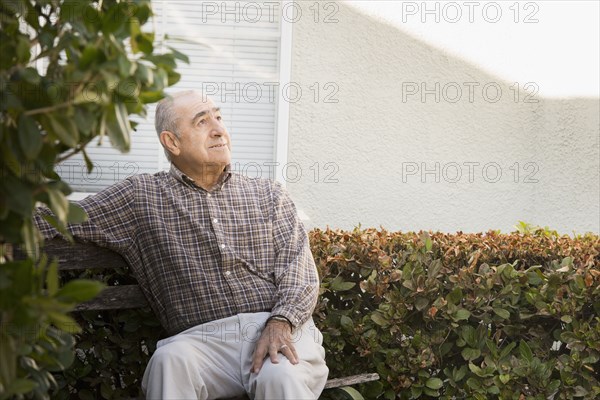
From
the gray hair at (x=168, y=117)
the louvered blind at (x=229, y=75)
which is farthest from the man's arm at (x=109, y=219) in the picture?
the louvered blind at (x=229, y=75)

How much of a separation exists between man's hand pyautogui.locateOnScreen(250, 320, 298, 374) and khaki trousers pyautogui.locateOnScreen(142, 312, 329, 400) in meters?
0.02

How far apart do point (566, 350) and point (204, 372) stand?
1.76m

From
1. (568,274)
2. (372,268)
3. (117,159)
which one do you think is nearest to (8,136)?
(372,268)

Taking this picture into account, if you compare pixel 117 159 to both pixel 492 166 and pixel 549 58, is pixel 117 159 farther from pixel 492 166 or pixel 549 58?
pixel 549 58

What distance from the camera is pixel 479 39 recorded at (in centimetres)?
599

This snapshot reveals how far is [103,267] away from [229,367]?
67cm

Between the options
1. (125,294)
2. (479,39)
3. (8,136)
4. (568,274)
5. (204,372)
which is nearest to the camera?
(8,136)

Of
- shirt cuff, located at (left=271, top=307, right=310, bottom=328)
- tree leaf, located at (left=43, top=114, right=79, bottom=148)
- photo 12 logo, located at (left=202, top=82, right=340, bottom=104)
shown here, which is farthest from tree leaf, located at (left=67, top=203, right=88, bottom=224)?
photo 12 logo, located at (left=202, top=82, right=340, bottom=104)

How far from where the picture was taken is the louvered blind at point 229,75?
18.0 feet

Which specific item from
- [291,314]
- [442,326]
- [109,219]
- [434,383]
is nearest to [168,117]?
[109,219]

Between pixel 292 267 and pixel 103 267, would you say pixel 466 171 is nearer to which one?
pixel 292 267

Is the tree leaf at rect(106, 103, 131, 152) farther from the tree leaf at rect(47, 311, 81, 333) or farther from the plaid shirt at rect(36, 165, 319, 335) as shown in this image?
the plaid shirt at rect(36, 165, 319, 335)

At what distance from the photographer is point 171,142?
3910mm

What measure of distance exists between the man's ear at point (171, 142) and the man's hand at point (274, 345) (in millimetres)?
849
